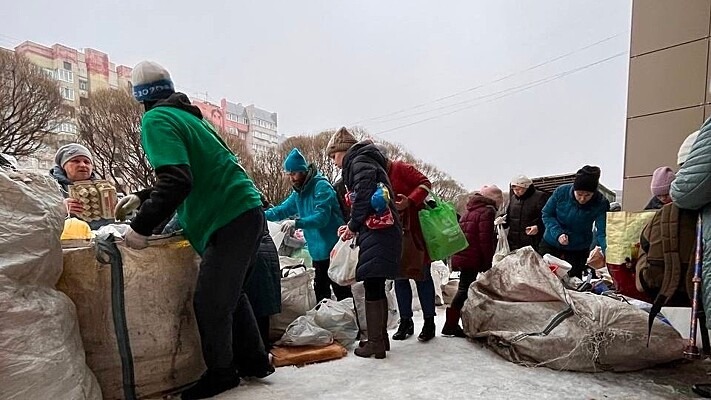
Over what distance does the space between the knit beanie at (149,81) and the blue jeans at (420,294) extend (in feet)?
6.73

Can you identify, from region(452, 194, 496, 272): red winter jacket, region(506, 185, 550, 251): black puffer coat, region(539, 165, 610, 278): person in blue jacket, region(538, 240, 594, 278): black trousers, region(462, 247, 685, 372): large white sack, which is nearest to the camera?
region(462, 247, 685, 372): large white sack

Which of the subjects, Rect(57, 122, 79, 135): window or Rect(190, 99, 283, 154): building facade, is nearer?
Rect(57, 122, 79, 135): window

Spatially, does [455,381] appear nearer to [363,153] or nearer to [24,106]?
[363,153]

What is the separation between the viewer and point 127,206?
7.14 ft

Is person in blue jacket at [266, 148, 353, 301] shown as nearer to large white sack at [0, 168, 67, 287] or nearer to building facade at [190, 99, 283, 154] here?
large white sack at [0, 168, 67, 287]

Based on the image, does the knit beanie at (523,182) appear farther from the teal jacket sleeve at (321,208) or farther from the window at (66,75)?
the window at (66,75)

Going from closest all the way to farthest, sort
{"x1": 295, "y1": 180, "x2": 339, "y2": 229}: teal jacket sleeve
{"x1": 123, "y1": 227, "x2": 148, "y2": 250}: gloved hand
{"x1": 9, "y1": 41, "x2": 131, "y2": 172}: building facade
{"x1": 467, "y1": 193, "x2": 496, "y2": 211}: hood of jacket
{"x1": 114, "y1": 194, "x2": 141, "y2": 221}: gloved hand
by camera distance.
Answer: {"x1": 123, "y1": 227, "x2": 148, "y2": 250}: gloved hand
{"x1": 114, "y1": 194, "x2": 141, "y2": 221}: gloved hand
{"x1": 295, "y1": 180, "x2": 339, "y2": 229}: teal jacket sleeve
{"x1": 467, "y1": 193, "x2": 496, "y2": 211}: hood of jacket
{"x1": 9, "y1": 41, "x2": 131, "y2": 172}: building facade

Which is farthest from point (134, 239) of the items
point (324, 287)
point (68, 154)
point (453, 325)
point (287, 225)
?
point (453, 325)

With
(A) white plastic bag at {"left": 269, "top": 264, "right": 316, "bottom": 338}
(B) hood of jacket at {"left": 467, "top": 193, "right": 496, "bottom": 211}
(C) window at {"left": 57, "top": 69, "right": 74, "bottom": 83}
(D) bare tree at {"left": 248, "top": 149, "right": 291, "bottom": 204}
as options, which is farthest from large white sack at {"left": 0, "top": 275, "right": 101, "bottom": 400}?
(C) window at {"left": 57, "top": 69, "right": 74, "bottom": 83}

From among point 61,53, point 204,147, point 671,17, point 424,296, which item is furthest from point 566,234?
point 61,53

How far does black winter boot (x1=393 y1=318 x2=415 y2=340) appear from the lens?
3.32 m

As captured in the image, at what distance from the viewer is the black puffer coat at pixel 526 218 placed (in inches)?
172

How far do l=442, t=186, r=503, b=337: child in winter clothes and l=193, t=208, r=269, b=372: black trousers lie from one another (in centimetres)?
181

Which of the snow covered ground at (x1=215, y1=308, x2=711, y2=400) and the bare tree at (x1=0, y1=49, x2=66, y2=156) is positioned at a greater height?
the bare tree at (x1=0, y1=49, x2=66, y2=156)
